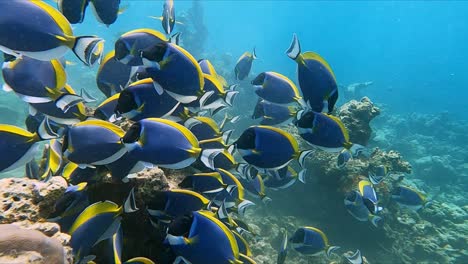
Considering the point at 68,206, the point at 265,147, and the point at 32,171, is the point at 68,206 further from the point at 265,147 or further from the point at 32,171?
the point at 265,147

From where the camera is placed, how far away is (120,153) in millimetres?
2334

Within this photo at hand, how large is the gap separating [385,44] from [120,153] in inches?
5220

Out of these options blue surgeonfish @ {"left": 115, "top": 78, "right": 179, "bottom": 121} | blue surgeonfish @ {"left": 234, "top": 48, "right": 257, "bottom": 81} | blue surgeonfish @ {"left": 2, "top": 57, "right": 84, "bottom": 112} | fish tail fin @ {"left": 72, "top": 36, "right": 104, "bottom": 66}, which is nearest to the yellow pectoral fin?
blue surgeonfish @ {"left": 115, "top": 78, "right": 179, "bottom": 121}

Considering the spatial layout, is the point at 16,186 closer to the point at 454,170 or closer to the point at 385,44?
the point at 454,170

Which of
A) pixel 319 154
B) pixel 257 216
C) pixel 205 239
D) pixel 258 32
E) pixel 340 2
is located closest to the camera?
pixel 205 239

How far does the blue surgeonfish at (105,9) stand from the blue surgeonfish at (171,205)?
172 cm

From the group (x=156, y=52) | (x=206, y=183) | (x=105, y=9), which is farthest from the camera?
(x=206, y=183)

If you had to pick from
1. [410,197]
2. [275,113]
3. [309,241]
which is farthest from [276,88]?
[410,197]

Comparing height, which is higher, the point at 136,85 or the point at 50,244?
the point at 136,85

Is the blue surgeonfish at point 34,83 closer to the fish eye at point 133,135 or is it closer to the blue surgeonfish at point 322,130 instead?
the fish eye at point 133,135

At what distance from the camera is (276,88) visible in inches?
150

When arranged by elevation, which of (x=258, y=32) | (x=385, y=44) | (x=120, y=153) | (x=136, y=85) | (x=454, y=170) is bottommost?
(x=120, y=153)

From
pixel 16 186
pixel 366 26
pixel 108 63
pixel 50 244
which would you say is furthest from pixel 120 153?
pixel 366 26

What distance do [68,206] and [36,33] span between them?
1.32 meters
